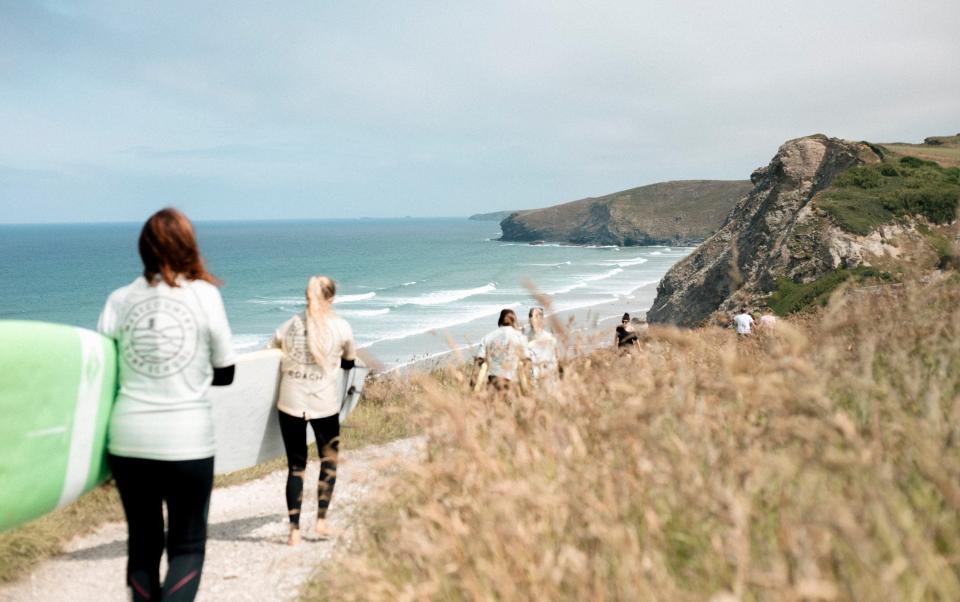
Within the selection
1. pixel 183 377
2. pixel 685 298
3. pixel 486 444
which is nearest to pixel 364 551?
pixel 486 444

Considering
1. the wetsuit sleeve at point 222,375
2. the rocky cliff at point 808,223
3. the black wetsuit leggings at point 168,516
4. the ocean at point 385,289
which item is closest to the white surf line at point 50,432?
the black wetsuit leggings at point 168,516

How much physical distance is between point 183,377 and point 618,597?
2.16 metres

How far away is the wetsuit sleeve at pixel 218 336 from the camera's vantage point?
142 inches

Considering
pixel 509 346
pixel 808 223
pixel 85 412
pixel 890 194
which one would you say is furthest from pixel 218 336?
pixel 890 194

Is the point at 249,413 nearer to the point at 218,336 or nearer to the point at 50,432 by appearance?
the point at 50,432

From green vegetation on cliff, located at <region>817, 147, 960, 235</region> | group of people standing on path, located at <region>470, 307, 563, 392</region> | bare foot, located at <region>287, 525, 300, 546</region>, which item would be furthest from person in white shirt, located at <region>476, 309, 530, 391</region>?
green vegetation on cliff, located at <region>817, 147, 960, 235</region>

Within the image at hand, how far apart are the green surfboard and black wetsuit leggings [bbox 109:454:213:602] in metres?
0.39

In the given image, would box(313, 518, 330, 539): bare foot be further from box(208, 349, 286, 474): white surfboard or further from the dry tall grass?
the dry tall grass

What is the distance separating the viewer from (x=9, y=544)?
18.9 ft

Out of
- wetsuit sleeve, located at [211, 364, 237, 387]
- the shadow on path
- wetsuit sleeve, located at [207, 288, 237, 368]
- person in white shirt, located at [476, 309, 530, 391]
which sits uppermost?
wetsuit sleeve, located at [207, 288, 237, 368]

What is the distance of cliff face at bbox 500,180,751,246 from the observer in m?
145

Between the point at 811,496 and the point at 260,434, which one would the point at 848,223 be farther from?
the point at 811,496

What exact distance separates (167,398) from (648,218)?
153465mm

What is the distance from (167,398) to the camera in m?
3.49
